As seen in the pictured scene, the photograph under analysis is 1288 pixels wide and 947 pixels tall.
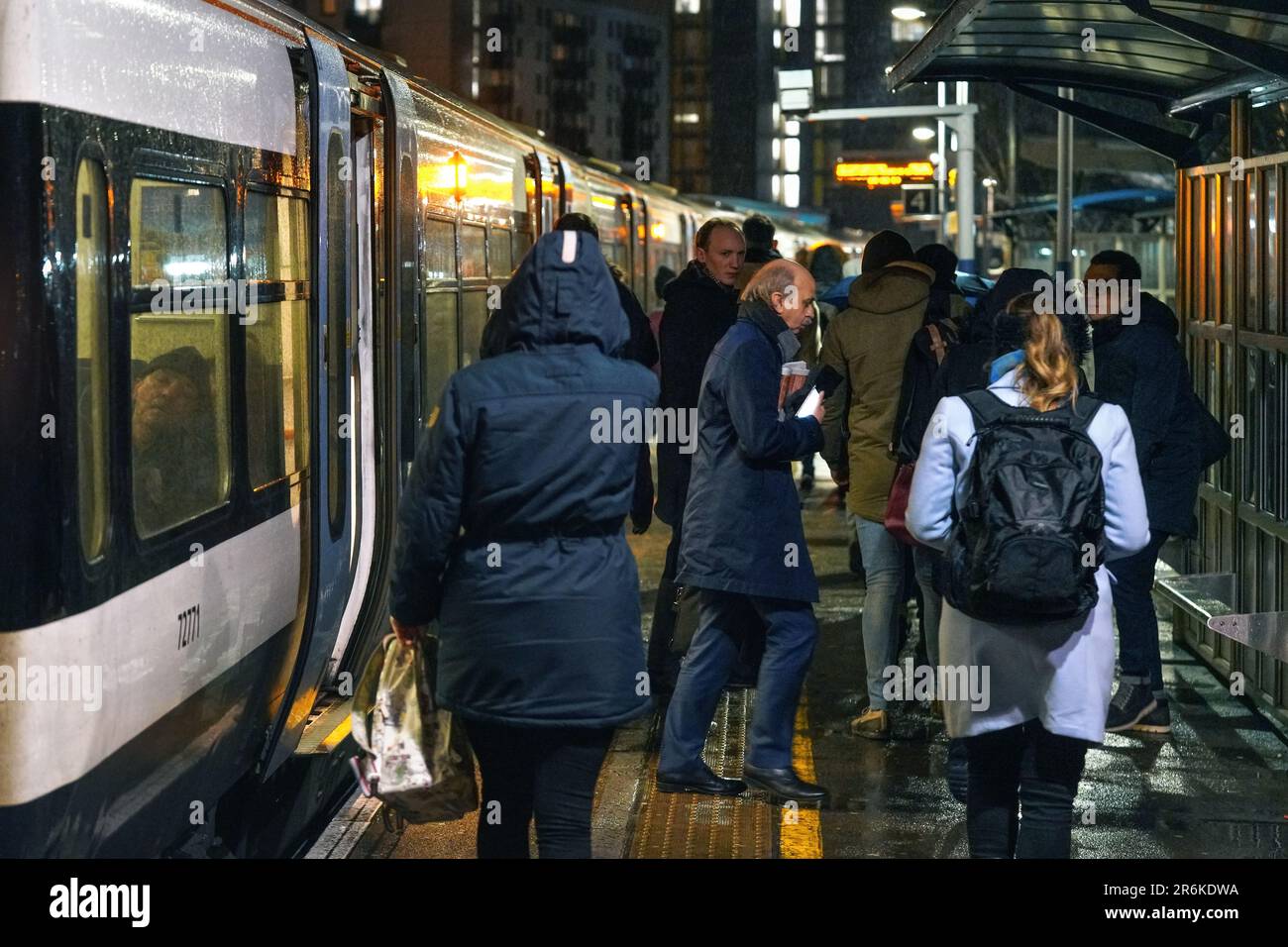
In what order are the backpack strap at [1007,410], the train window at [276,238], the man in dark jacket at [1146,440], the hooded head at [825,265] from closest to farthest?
1. the backpack strap at [1007,410]
2. the train window at [276,238]
3. the man in dark jacket at [1146,440]
4. the hooded head at [825,265]

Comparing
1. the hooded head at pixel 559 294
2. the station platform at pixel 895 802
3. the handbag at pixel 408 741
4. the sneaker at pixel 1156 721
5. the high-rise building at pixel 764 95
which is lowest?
the station platform at pixel 895 802

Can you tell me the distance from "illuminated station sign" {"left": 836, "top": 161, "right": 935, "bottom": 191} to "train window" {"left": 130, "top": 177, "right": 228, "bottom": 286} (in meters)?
19.3

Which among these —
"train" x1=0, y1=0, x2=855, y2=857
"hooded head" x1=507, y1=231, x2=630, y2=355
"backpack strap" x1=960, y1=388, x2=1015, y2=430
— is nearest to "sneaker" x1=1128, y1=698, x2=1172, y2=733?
"train" x1=0, y1=0, x2=855, y2=857

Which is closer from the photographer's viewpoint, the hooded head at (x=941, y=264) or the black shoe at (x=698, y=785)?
the black shoe at (x=698, y=785)

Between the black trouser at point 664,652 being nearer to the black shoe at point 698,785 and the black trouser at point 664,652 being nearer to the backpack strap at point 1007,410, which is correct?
the black shoe at point 698,785

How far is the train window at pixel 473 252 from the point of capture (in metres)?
10.5

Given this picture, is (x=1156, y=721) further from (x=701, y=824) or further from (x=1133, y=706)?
(x=701, y=824)

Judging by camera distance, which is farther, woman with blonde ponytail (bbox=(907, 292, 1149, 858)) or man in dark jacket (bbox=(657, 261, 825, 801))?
man in dark jacket (bbox=(657, 261, 825, 801))

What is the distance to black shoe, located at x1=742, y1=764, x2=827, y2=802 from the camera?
6629 millimetres

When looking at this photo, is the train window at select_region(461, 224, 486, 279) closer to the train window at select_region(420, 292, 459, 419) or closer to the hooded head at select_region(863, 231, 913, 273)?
the train window at select_region(420, 292, 459, 419)

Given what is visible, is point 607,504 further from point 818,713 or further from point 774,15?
point 774,15

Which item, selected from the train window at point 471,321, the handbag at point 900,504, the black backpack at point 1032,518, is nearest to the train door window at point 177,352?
the black backpack at point 1032,518

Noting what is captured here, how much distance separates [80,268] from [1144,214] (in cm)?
1784

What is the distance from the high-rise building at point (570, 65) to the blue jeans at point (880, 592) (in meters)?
152
